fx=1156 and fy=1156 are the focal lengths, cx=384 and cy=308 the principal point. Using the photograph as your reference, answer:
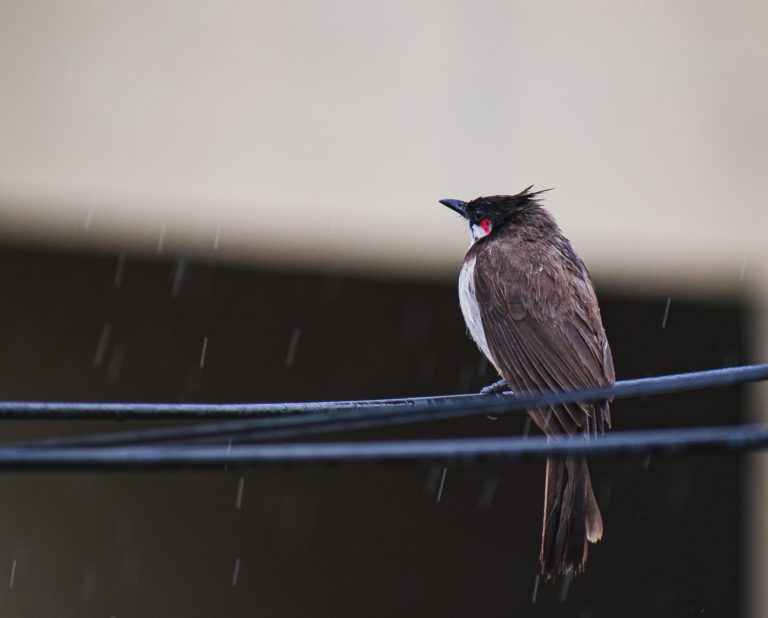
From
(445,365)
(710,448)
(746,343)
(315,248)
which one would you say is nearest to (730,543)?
(746,343)

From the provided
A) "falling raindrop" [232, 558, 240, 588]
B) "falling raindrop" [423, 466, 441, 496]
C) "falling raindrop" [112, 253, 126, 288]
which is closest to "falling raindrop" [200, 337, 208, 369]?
"falling raindrop" [112, 253, 126, 288]

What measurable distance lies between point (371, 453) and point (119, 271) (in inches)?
292

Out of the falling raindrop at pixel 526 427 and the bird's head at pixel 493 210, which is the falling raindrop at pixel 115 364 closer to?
the falling raindrop at pixel 526 427

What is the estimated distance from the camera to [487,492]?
10.6 meters

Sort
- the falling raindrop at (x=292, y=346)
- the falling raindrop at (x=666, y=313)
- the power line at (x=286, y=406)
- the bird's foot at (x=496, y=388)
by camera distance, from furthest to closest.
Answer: the falling raindrop at (x=292, y=346) → the falling raindrop at (x=666, y=313) → the bird's foot at (x=496, y=388) → the power line at (x=286, y=406)

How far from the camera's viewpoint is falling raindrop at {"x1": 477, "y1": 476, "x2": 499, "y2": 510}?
34.8 ft

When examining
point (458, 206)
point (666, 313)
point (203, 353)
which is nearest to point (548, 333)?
point (458, 206)

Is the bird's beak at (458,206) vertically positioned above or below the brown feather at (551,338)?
above

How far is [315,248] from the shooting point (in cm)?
788

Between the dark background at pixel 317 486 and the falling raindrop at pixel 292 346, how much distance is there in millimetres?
23

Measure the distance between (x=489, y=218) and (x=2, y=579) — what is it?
5799 millimetres

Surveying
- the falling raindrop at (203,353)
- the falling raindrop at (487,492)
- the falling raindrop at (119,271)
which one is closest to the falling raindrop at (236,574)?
the falling raindrop at (203,353)

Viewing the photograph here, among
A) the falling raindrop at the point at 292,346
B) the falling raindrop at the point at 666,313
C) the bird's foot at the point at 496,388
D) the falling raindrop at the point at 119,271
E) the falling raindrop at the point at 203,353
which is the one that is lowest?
the falling raindrop at the point at 203,353

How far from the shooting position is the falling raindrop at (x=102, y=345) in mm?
9648
